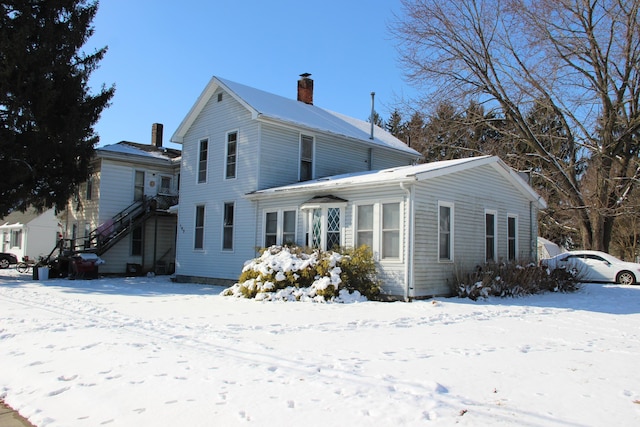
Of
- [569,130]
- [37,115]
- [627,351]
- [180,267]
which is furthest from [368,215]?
[569,130]

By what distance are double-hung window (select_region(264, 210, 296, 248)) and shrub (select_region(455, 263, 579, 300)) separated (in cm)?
554

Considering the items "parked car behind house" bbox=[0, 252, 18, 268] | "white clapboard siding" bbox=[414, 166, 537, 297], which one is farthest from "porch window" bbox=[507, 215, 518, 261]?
"parked car behind house" bbox=[0, 252, 18, 268]

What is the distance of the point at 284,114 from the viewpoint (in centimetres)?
1941

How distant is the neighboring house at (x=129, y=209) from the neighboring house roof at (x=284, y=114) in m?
4.60

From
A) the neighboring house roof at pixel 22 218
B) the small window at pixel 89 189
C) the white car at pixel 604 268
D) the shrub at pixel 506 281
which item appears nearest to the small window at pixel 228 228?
the shrub at pixel 506 281

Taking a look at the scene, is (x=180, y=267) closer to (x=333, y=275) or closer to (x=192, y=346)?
(x=333, y=275)

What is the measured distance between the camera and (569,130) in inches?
1027

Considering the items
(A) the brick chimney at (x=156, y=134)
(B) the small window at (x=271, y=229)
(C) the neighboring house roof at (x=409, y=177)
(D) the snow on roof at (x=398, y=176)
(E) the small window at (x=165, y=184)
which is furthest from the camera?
(A) the brick chimney at (x=156, y=134)

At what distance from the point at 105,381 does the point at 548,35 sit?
25.1 metres

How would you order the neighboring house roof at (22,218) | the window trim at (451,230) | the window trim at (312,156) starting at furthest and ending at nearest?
the neighboring house roof at (22,218) → the window trim at (312,156) → the window trim at (451,230)

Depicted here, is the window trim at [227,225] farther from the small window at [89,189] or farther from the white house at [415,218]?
the small window at [89,189]

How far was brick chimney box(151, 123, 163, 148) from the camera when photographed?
30.0 metres

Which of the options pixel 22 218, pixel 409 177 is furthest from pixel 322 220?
pixel 22 218

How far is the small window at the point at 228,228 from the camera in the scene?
19422mm
